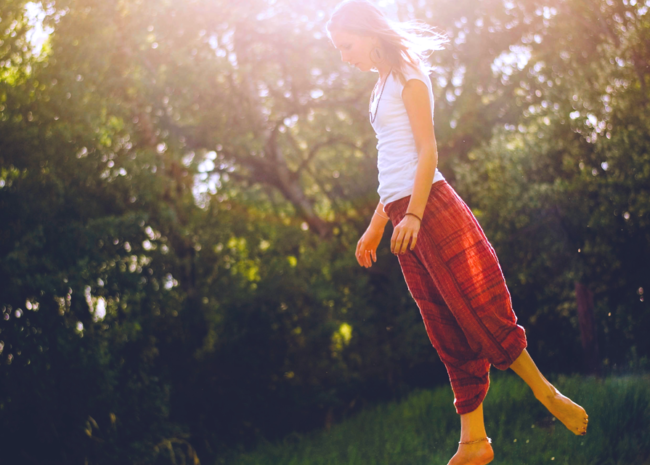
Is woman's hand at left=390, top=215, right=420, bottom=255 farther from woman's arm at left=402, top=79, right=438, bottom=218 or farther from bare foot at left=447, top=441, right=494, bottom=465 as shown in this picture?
bare foot at left=447, top=441, right=494, bottom=465

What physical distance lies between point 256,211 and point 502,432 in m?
7.20

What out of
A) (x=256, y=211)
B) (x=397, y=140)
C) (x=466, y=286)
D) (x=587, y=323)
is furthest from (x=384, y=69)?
(x=256, y=211)

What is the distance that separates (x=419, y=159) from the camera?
2420mm

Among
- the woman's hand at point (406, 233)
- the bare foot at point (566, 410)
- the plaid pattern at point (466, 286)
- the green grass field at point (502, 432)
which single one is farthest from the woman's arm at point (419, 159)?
the green grass field at point (502, 432)

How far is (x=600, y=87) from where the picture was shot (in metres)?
6.23

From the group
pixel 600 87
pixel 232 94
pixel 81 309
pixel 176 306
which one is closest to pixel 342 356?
pixel 176 306

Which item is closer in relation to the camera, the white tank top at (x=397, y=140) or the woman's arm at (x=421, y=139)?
the woman's arm at (x=421, y=139)

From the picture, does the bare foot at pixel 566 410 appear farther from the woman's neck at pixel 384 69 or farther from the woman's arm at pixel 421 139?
the woman's neck at pixel 384 69

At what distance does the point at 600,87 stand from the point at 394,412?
515cm

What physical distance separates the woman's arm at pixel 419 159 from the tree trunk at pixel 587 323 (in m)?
4.57

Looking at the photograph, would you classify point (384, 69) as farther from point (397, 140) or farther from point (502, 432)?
point (502, 432)

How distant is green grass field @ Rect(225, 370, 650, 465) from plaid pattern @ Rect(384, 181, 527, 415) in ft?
5.03

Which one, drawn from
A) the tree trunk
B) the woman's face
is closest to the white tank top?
the woman's face

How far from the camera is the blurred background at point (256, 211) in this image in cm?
639
